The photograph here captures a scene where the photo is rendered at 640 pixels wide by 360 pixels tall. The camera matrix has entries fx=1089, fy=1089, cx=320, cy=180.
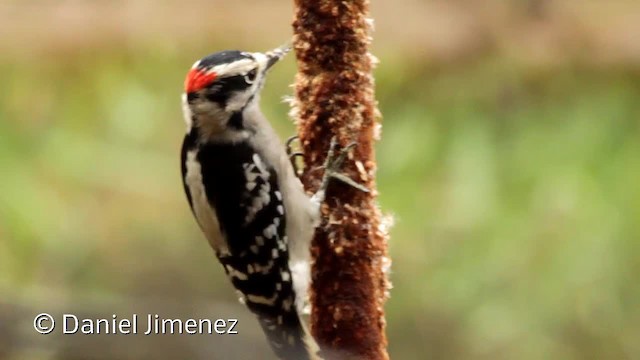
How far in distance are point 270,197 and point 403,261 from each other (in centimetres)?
147

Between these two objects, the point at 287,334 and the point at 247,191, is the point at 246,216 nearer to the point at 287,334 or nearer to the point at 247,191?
the point at 247,191

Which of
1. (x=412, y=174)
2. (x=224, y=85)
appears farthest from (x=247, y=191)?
(x=412, y=174)

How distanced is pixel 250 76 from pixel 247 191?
0.20 metres

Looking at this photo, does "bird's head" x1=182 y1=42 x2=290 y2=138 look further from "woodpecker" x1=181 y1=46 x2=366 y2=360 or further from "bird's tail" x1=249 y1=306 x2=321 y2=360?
"bird's tail" x1=249 y1=306 x2=321 y2=360

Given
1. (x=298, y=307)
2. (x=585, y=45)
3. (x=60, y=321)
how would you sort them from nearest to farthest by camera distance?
(x=60, y=321) → (x=298, y=307) → (x=585, y=45)

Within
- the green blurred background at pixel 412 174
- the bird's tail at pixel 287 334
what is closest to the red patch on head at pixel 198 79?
the bird's tail at pixel 287 334

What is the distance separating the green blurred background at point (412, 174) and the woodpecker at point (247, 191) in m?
1.04

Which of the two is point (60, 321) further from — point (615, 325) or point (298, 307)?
point (615, 325)

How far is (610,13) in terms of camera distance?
3537mm

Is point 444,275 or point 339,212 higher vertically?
point 339,212

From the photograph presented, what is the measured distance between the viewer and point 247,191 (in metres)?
1.87

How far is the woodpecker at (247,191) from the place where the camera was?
5.93 ft

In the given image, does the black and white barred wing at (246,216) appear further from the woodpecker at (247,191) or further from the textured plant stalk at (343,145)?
the textured plant stalk at (343,145)

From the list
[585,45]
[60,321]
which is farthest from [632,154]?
[60,321]
